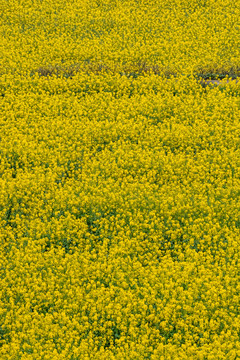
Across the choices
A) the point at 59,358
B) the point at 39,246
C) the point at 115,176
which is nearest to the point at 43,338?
the point at 59,358

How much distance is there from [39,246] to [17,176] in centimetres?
240

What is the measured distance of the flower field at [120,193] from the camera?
649 centimetres

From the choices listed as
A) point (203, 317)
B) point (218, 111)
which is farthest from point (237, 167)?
point (203, 317)

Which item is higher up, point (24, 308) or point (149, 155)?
point (149, 155)

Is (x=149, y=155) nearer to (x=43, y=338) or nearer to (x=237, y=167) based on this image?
(x=237, y=167)

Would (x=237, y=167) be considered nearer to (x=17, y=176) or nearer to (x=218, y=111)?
(x=218, y=111)

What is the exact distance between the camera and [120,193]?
29.4 ft

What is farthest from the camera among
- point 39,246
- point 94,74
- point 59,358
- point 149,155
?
point 94,74

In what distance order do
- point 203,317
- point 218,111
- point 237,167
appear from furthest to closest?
1. point 218,111
2. point 237,167
3. point 203,317

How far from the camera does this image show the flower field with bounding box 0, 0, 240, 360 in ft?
21.3

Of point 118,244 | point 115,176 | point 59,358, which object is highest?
point 115,176

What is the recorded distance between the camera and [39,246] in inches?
308

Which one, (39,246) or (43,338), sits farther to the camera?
(39,246)

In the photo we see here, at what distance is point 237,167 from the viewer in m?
9.53
